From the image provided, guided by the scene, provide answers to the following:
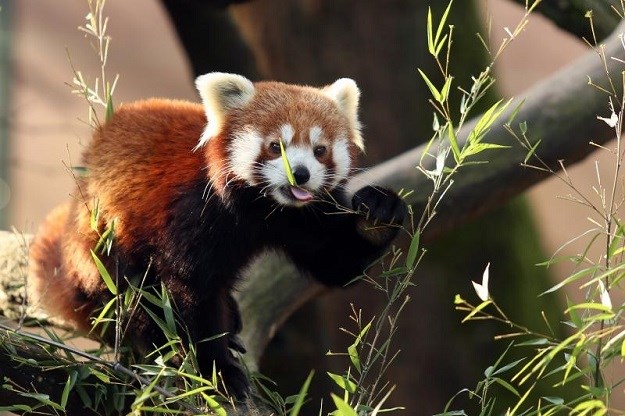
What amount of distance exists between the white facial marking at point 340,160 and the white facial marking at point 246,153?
0.18 meters

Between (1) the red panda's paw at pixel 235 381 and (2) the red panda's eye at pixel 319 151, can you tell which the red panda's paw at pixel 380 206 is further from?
(1) the red panda's paw at pixel 235 381

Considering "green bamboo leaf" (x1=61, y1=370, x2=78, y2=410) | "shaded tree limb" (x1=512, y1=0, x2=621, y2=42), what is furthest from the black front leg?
"shaded tree limb" (x1=512, y1=0, x2=621, y2=42)

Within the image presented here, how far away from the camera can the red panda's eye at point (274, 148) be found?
1.99 m

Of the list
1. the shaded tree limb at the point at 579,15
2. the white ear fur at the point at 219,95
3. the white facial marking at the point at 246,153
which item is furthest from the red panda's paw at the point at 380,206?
the shaded tree limb at the point at 579,15

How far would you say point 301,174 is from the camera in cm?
189

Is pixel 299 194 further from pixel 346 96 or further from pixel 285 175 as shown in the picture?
pixel 346 96

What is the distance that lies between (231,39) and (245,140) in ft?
5.23

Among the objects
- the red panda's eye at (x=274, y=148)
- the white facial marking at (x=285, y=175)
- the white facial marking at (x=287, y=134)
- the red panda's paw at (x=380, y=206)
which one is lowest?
the red panda's paw at (x=380, y=206)

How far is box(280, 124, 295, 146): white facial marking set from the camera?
1978 millimetres

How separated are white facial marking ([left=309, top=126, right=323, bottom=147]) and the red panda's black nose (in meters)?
0.11

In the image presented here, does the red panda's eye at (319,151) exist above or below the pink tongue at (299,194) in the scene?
above

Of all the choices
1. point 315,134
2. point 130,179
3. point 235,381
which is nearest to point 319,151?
point 315,134

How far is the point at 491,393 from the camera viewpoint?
400 centimetres

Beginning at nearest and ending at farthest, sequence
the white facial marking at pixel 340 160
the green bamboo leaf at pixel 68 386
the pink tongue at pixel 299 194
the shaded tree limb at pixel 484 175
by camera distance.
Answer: the green bamboo leaf at pixel 68 386 < the pink tongue at pixel 299 194 < the white facial marking at pixel 340 160 < the shaded tree limb at pixel 484 175
